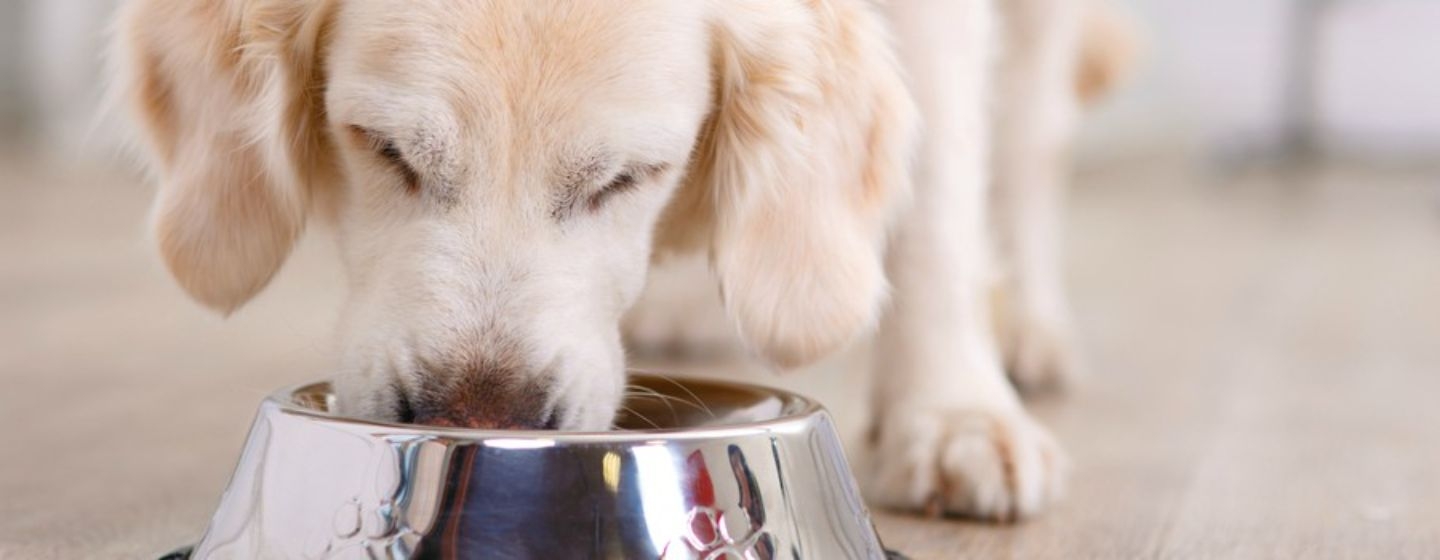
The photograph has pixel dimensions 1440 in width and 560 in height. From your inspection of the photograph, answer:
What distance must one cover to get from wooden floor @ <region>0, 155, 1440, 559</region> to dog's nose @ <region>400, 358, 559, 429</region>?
0.25 metres

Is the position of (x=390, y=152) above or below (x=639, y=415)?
above

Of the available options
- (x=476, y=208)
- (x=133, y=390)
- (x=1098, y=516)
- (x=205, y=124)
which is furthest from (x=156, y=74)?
(x=1098, y=516)

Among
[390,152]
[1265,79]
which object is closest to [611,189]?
[390,152]

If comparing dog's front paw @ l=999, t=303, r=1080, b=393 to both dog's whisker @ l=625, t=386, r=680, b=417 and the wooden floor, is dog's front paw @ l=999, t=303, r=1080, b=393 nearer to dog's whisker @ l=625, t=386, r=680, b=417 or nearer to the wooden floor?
the wooden floor

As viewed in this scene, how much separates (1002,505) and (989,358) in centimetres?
24

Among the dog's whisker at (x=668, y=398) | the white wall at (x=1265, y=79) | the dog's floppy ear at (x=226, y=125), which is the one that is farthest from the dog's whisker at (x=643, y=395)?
the white wall at (x=1265, y=79)

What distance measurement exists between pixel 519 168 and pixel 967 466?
22.1 inches

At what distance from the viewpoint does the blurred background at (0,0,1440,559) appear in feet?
5.04

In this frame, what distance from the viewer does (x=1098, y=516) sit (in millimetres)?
1584

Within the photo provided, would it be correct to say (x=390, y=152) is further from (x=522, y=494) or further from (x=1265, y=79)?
(x=1265, y=79)

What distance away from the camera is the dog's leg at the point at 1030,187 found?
235cm

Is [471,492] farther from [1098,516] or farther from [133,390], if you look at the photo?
[133,390]

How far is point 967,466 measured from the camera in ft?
5.18

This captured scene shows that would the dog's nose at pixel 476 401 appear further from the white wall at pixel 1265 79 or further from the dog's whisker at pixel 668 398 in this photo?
the white wall at pixel 1265 79
